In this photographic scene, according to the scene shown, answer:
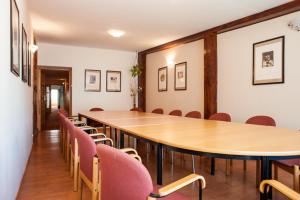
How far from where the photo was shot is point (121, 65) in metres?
7.65

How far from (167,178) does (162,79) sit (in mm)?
4357

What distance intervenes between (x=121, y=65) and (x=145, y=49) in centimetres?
99

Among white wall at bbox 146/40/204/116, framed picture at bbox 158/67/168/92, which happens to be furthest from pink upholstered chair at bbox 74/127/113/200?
framed picture at bbox 158/67/168/92

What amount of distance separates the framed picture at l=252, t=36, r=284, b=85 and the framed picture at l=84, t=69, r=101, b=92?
471 centimetres

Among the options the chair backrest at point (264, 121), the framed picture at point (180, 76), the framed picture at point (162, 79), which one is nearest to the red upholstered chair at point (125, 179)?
the chair backrest at point (264, 121)

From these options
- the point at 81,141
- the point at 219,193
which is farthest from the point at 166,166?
the point at 81,141

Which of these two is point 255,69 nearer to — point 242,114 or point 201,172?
point 242,114

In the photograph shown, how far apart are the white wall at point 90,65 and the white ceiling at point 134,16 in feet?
2.69

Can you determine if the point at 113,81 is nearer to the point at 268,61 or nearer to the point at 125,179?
the point at 268,61

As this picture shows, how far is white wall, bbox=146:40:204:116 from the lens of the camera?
18.3ft

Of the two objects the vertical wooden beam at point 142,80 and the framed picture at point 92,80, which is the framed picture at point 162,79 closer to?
the vertical wooden beam at point 142,80

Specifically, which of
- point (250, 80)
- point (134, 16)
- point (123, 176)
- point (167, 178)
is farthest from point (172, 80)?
point (123, 176)

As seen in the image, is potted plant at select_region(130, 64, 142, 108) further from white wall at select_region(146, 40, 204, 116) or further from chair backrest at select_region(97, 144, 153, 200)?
chair backrest at select_region(97, 144, 153, 200)

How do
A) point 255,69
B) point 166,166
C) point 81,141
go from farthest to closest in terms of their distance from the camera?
point 255,69 < point 166,166 < point 81,141
